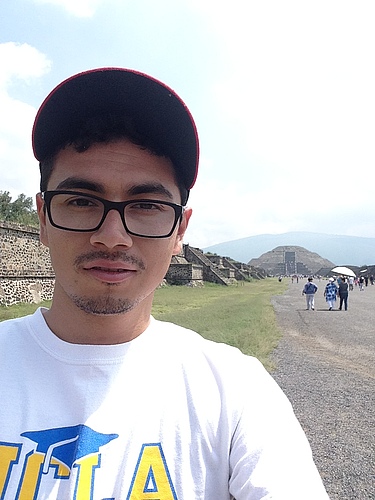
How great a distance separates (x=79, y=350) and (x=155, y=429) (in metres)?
0.38

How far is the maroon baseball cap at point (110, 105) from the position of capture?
158 centimetres

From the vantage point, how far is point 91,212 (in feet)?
4.89

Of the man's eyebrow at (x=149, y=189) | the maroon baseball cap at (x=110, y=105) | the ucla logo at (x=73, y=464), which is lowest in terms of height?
the ucla logo at (x=73, y=464)

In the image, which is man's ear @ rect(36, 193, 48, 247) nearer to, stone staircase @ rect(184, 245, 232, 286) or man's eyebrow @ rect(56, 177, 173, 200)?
man's eyebrow @ rect(56, 177, 173, 200)

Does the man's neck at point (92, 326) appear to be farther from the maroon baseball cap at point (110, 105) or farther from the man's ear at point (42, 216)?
the maroon baseball cap at point (110, 105)

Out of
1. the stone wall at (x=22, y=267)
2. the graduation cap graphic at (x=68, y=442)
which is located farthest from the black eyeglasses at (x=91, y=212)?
the stone wall at (x=22, y=267)

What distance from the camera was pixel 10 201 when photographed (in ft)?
141

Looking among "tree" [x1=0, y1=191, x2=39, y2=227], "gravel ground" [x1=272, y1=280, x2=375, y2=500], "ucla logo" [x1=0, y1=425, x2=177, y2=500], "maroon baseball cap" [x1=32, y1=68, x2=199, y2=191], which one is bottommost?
"gravel ground" [x1=272, y1=280, x2=375, y2=500]

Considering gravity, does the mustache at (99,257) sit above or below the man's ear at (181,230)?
below

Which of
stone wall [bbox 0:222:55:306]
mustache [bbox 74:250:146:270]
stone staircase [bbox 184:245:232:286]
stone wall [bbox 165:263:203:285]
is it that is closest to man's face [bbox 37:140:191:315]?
mustache [bbox 74:250:146:270]

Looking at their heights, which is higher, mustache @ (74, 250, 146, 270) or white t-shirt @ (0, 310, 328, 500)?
mustache @ (74, 250, 146, 270)

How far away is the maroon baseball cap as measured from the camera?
1.58m

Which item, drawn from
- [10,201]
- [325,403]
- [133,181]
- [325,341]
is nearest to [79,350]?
[133,181]

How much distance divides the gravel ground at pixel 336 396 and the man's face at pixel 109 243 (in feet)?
11.4
